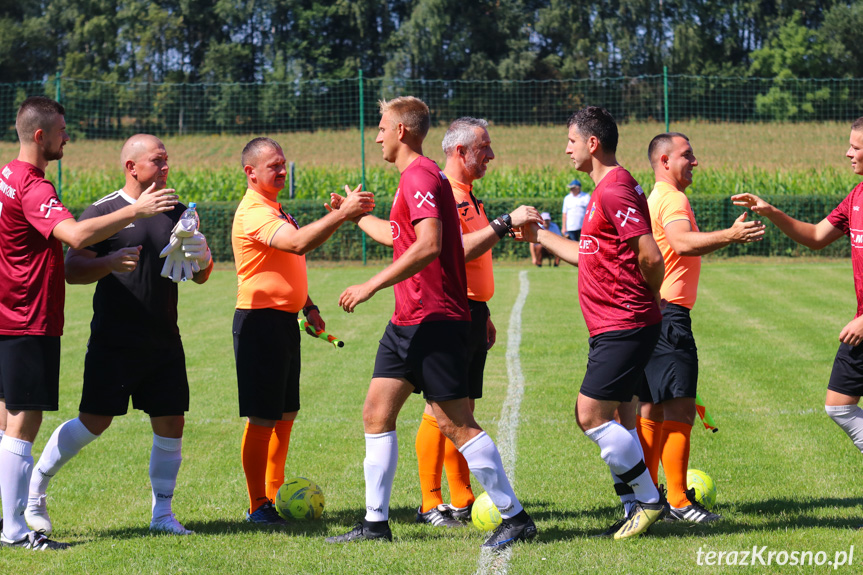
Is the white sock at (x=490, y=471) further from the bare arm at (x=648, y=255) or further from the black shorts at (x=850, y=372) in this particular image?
the black shorts at (x=850, y=372)

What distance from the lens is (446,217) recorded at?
4781mm

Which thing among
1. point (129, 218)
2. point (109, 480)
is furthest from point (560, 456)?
point (129, 218)

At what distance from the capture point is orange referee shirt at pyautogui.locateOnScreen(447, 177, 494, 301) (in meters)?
5.58

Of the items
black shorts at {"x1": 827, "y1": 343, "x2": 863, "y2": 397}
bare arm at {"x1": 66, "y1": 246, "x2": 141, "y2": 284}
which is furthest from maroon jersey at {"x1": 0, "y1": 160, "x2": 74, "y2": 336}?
black shorts at {"x1": 827, "y1": 343, "x2": 863, "y2": 397}

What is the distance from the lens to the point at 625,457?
190 inches

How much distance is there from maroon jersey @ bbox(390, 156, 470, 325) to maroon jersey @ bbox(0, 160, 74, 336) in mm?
1839

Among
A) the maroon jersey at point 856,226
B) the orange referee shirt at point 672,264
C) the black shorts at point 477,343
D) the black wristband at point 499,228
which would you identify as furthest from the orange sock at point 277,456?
the maroon jersey at point 856,226

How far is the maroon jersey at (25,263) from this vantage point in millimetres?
4914

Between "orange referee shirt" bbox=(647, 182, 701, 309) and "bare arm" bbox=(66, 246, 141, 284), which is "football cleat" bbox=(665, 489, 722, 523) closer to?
"orange referee shirt" bbox=(647, 182, 701, 309)

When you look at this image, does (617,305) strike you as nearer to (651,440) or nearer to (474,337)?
(474,337)

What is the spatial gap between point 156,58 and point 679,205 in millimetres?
68936

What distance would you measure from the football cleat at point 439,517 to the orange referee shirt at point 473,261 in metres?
1.30

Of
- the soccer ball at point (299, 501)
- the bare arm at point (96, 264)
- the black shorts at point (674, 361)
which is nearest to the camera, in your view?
the bare arm at point (96, 264)

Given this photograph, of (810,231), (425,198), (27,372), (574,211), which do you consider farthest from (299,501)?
(574,211)
